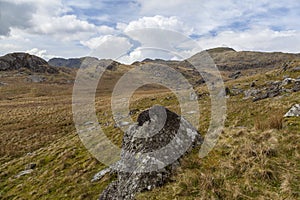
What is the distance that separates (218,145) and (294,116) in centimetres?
587

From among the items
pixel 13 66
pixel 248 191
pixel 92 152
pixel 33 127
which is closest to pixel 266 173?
pixel 248 191

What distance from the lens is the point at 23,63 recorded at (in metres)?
186

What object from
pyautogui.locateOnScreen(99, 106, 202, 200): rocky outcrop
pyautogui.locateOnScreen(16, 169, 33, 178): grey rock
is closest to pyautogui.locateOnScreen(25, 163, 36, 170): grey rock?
pyautogui.locateOnScreen(16, 169, 33, 178): grey rock

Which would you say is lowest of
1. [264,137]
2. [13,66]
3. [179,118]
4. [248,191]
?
[248,191]

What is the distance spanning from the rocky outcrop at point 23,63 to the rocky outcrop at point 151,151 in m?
189

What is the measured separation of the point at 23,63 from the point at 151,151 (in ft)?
666

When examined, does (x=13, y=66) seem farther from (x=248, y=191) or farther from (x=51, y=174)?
(x=248, y=191)

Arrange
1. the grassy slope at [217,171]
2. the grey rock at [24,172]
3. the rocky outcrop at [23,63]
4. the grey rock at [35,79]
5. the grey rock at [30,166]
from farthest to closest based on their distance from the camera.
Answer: the rocky outcrop at [23,63] → the grey rock at [35,79] → the grey rock at [30,166] → the grey rock at [24,172] → the grassy slope at [217,171]

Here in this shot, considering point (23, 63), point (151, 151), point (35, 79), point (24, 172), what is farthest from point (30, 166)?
point (23, 63)

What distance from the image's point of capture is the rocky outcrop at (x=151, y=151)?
9602 mm

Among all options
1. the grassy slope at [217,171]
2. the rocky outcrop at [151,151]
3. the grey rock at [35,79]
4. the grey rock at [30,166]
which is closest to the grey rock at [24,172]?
the grassy slope at [217,171]

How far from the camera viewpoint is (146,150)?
34.9 feet

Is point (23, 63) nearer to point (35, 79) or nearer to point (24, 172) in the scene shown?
point (35, 79)

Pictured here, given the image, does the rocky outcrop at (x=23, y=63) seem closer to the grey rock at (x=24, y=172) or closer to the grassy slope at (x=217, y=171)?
the grassy slope at (x=217, y=171)
